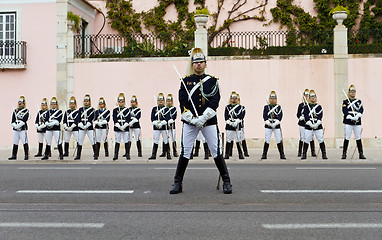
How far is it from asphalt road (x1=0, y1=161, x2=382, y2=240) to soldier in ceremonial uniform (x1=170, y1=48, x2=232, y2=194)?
0.42 metres

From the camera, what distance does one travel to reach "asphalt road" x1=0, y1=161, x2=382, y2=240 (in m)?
5.12

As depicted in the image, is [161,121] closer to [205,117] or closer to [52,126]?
[52,126]

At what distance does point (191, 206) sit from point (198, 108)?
1.63m

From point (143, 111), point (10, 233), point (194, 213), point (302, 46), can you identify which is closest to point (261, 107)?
point (302, 46)

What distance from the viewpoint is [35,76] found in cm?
1988

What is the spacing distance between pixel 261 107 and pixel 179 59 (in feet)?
12.2

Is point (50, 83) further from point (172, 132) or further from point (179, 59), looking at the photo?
point (172, 132)

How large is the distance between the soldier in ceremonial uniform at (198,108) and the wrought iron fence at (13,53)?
14.0 m

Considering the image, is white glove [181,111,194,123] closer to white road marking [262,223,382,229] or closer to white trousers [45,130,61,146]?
white road marking [262,223,382,229]

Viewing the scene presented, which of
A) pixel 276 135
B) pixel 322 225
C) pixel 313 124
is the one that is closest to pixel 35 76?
pixel 276 135

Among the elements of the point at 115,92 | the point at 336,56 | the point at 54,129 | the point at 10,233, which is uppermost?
the point at 336,56

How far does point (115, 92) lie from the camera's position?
19484 mm

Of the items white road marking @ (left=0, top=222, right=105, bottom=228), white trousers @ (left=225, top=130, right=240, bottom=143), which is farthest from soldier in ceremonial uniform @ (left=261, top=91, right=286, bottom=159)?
white road marking @ (left=0, top=222, right=105, bottom=228)

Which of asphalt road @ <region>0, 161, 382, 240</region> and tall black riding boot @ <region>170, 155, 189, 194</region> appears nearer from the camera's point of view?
asphalt road @ <region>0, 161, 382, 240</region>
